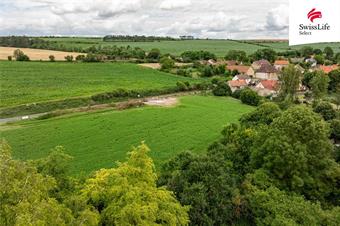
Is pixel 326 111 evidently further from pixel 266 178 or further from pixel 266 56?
pixel 266 56

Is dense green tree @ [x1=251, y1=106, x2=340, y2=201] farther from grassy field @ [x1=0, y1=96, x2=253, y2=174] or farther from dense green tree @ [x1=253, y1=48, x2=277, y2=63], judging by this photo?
dense green tree @ [x1=253, y1=48, x2=277, y2=63]

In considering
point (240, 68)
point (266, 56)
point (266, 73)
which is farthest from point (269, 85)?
point (266, 56)

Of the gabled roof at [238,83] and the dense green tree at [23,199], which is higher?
the dense green tree at [23,199]

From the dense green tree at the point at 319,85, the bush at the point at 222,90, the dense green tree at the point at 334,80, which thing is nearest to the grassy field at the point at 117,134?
the bush at the point at 222,90

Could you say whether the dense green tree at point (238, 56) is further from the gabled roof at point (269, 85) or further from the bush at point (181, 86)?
the bush at point (181, 86)

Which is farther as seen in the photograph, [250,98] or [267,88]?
[267,88]

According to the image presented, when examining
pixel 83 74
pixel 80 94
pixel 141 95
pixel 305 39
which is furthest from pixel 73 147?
pixel 83 74

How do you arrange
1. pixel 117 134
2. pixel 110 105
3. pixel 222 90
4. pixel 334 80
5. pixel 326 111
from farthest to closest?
1. pixel 334 80
2. pixel 222 90
3. pixel 110 105
4. pixel 326 111
5. pixel 117 134
